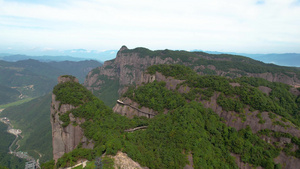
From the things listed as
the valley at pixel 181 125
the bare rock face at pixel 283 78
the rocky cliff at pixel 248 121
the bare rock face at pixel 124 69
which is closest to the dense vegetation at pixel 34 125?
the bare rock face at pixel 124 69

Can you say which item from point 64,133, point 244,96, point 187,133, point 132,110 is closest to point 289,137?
point 244,96

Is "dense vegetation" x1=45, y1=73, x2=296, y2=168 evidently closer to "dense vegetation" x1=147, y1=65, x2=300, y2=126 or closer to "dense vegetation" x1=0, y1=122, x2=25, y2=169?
"dense vegetation" x1=147, y1=65, x2=300, y2=126

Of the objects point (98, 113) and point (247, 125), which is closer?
point (247, 125)

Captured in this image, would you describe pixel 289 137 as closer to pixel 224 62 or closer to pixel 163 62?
pixel 224 62

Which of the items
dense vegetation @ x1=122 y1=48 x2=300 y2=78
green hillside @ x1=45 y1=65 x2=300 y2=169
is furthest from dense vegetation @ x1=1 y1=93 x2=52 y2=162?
dense vegetation @ x1=122 y1=48 x2=300 y2=78

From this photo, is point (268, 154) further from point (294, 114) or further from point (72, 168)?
point (72, 168)

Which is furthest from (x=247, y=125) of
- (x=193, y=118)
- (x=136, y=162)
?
(x=136, y=162)

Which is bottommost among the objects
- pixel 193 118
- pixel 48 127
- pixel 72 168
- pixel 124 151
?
pixel 48 127
